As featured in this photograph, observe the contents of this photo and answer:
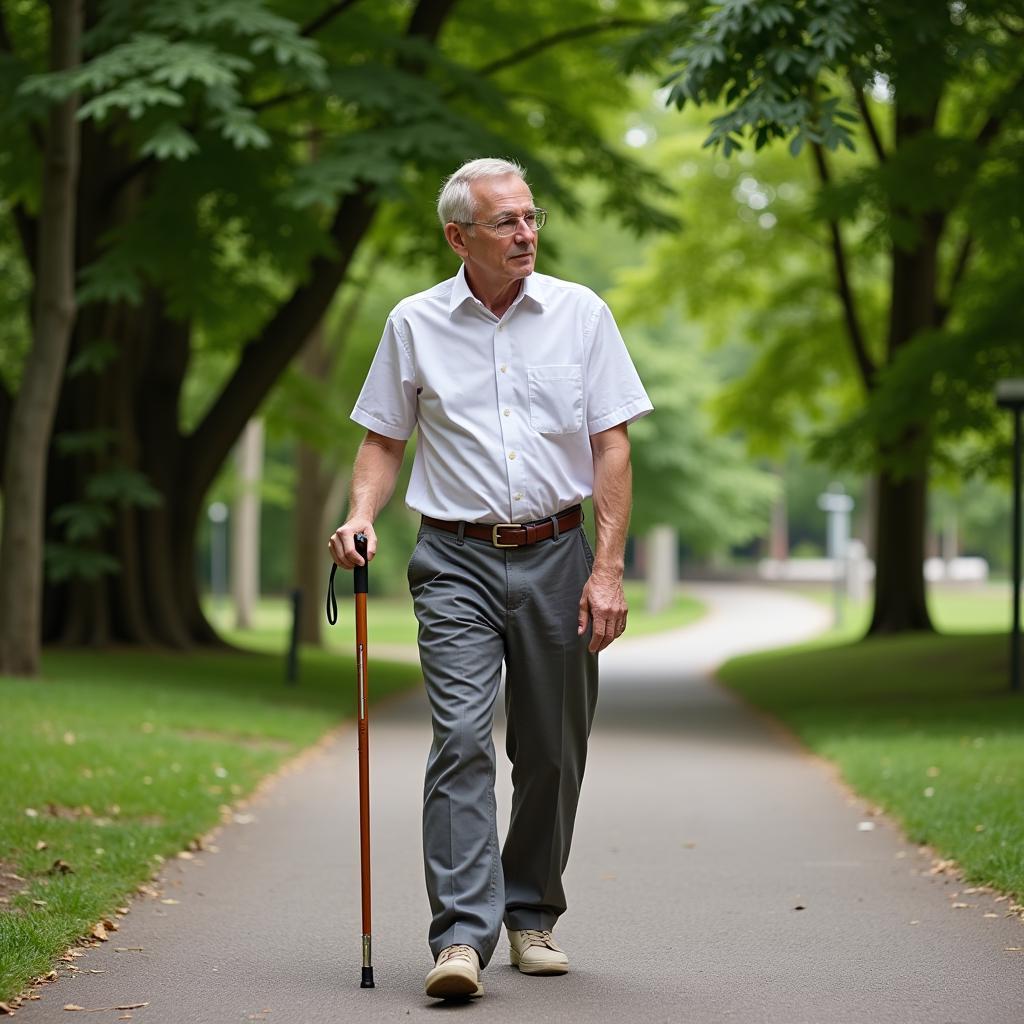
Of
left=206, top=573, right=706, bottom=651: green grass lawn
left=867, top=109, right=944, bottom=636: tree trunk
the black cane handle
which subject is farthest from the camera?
left=206, top=573, right=706, bottom=651: green grass lawn

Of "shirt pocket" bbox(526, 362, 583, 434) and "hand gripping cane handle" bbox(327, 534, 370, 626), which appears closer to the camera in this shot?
"hand gripping cane handle" bbox(327, 534, 370, 626)

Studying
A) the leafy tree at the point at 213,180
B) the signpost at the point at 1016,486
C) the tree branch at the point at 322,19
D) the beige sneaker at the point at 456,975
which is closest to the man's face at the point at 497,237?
the beige sneaker at the point at 456,975

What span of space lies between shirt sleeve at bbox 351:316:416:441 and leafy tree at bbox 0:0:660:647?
7.21 meters

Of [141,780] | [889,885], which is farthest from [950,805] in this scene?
[141,780]

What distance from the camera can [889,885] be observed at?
273 inches

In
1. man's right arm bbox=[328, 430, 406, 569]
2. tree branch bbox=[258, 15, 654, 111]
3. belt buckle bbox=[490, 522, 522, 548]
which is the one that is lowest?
belt buckle bbox=[490, 522, 522, 548]

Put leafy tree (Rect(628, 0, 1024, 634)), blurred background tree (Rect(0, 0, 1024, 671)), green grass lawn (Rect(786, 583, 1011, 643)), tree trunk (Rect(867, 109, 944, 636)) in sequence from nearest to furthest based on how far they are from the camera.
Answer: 1. leafy tree (Rect(628, 0, 1024, 634))
2. blurred background tree (Rect(0, 0, 1024, 671))
3. tree trunk (Rect(867, 109, 944, 636))
4. green grass lawn (Rect(786, 583, 1011, 643))

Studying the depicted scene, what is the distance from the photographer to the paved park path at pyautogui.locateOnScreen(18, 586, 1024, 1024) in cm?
487

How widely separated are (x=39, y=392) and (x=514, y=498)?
32.9 feet

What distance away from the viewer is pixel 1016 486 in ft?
49.9

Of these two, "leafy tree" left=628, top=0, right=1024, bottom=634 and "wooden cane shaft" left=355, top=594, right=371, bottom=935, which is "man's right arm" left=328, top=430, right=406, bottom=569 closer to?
"wooden cane shaft" left=355, top=594, right=371, bottom=935

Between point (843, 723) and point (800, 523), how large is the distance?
65536 millimetres

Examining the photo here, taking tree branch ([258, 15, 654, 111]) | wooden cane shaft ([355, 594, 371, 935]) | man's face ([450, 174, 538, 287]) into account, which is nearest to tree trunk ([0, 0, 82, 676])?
tree branch ([258, 15, 654, 111])

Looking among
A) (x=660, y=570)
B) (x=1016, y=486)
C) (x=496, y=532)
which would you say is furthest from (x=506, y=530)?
(x=660, y=570)
